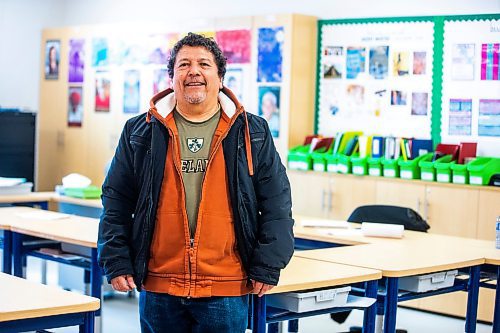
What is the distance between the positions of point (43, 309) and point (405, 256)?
2.11 metres

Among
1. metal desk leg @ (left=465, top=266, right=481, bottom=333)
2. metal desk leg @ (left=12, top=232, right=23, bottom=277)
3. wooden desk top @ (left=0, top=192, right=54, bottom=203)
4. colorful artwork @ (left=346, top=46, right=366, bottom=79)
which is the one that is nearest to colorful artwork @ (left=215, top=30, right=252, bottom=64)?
colorful artwork @ (left=346, top=46, right=366, bottom=79)

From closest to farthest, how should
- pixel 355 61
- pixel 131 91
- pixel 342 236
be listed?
pixel 342 236 < pixel 355 61 < pixel 131 91

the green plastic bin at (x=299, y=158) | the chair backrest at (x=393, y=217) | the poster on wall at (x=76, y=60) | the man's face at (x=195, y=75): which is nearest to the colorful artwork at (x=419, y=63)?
the green plastic bin at (x=299, y=158)

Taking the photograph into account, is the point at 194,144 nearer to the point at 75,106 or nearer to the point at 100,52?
the point at 100,52

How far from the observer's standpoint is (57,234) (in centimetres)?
514

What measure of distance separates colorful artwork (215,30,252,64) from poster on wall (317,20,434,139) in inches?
25.0

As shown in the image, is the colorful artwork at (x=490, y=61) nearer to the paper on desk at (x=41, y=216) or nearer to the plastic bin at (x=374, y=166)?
the plastic bin at (x=374, y=166)

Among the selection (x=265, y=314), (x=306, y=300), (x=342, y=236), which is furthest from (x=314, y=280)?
(x=342, y=236)

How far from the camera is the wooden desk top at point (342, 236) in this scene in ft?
17.4

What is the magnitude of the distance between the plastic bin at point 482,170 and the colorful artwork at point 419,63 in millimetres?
980

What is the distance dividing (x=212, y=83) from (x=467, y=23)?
4359mm

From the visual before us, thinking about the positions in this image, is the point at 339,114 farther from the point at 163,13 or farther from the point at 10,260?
the point at 10,260

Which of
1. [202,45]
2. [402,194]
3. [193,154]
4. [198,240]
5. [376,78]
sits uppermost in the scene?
[376,78]

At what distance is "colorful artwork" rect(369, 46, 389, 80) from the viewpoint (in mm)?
7680
